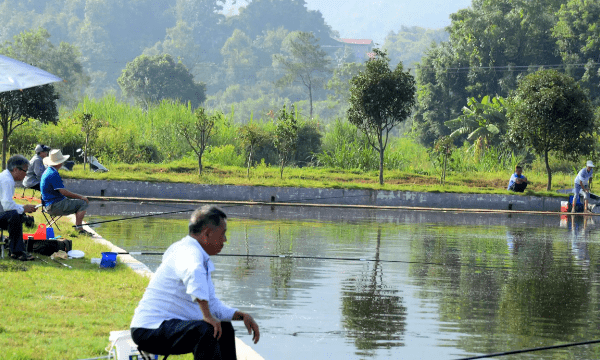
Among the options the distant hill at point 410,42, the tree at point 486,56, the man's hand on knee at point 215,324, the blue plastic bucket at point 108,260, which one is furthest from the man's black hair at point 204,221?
the distant hill at point 410,42

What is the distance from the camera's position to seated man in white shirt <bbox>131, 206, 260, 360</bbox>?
4.77m

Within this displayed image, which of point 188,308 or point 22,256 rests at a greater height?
point 188,308

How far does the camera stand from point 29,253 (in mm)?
10586

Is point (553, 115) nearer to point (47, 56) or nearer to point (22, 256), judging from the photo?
point (22, 256)

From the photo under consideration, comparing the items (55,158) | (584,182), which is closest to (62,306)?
(55,158)

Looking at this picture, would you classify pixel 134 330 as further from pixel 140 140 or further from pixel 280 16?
pixel 280 16

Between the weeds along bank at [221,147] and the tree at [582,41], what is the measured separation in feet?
30.0

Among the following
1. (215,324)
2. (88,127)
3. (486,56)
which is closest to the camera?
(215,324)

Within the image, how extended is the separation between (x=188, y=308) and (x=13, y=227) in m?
5.89

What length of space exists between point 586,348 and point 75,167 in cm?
2848

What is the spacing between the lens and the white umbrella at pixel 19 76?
9320mm

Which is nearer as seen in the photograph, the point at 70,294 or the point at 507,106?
the point at 70,294

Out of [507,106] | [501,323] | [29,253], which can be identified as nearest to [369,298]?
[501,323]

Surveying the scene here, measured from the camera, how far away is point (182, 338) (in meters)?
4.80
